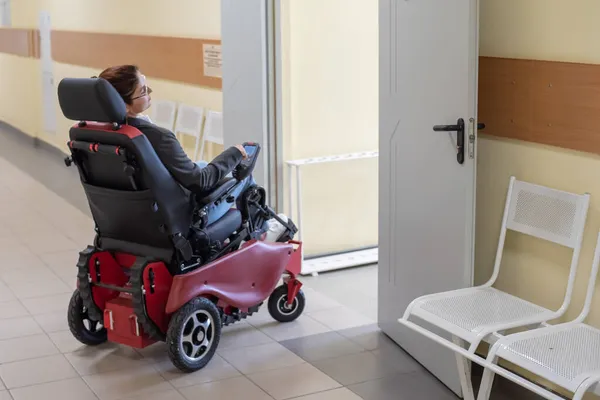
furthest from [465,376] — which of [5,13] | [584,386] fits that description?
[5,13]

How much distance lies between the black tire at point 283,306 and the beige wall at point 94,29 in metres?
2.02

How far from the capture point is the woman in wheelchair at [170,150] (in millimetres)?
3678

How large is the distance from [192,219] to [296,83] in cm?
165

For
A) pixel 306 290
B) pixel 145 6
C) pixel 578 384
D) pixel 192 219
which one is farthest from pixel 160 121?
pixel 578 384

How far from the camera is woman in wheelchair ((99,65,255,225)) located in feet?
12.1

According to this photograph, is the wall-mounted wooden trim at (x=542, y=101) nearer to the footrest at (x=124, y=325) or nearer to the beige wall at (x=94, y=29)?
the footrest at (x=124, y=325)

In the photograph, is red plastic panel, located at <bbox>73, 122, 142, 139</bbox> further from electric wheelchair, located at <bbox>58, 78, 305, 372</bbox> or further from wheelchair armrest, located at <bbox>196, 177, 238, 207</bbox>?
wheelchair armrest, located at <bbox>196, 177, 238, 207</bbox>

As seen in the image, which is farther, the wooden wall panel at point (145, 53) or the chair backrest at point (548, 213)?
the wooden wall panel at point (145, 53)

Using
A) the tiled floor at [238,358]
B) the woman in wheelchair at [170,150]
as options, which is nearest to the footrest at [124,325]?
the tiled floor at [238,358]

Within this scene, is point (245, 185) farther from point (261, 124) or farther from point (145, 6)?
point (145, 6)

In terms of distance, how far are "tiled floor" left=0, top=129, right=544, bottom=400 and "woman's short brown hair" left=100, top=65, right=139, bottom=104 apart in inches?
47.1

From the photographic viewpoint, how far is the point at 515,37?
3428 millimetres

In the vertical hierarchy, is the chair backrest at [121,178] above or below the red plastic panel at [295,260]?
above

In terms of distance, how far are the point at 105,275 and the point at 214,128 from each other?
228 centimetres
